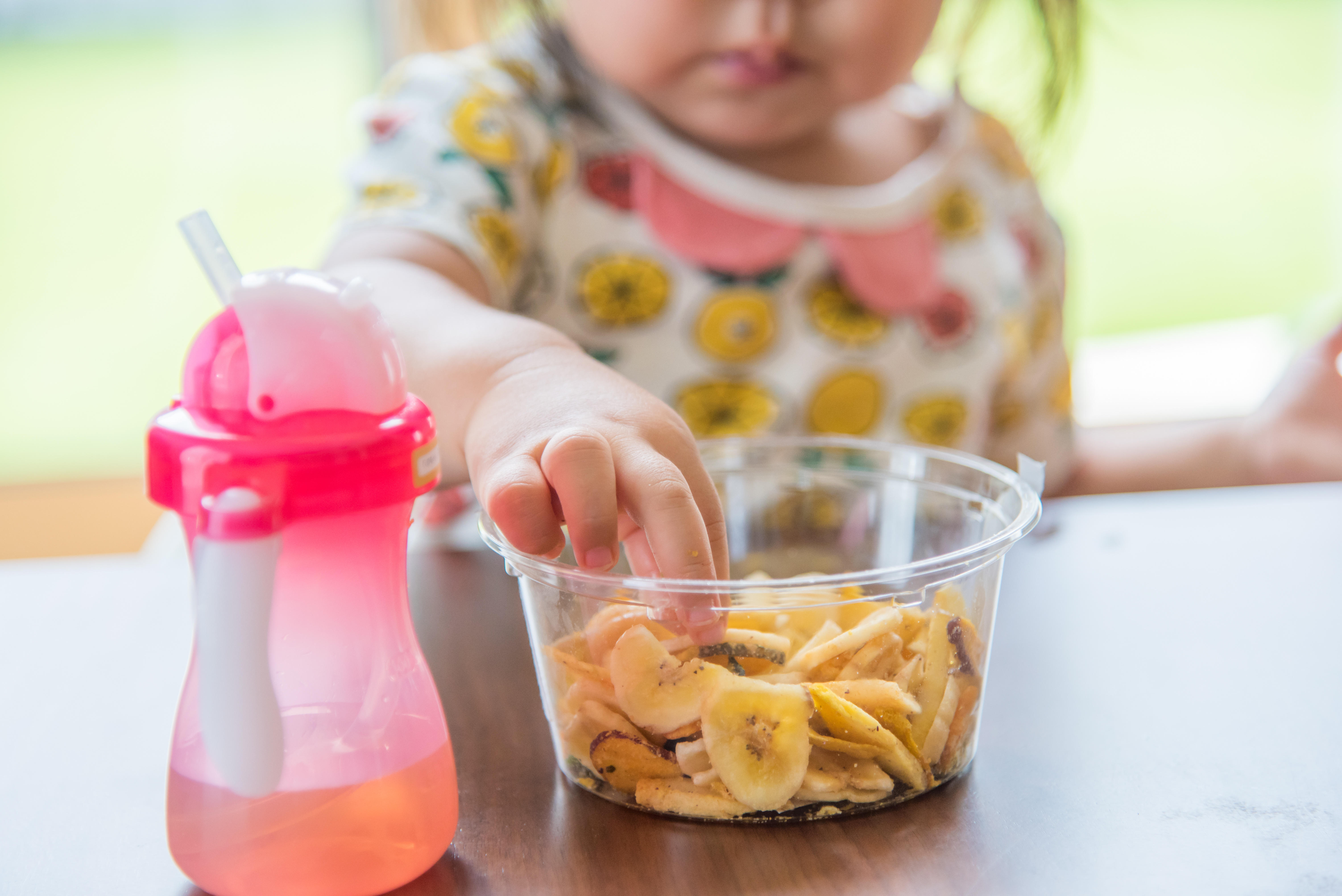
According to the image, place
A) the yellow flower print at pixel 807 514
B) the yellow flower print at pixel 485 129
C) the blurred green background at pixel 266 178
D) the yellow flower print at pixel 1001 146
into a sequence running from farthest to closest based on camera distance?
the blurred green background at pixel 266 178 → the yellow flower print at pixel 1001 146 → the yellow flower print at pixel 485 129 → the yellow flower print at pixel 807 514

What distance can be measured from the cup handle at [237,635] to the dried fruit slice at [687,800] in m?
0.11

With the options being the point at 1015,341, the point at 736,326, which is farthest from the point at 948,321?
the point at 736,326

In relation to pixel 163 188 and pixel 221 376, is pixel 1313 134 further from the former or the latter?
pixel 221 376

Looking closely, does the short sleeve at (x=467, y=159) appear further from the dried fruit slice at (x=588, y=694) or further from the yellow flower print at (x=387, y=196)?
the dried fruit slice at (x=588, y=694)

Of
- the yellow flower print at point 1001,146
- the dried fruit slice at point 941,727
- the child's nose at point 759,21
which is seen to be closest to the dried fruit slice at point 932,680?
the dried fruit slice at point 941,727

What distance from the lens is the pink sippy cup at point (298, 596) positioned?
284mm

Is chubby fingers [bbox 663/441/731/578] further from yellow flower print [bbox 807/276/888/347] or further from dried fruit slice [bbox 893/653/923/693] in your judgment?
yellow flower print [bbox 807/276/888/347]

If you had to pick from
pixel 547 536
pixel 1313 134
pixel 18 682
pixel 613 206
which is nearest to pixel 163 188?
pixel 613 206

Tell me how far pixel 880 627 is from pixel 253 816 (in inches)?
7.0

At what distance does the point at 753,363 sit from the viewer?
3.00ft

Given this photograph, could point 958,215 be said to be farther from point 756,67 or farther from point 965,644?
point 965,644

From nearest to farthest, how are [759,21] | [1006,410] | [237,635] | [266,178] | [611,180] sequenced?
[237,635], [759,21], [611,180], [1006,410], [266,178]

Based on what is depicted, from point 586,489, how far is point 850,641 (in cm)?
9

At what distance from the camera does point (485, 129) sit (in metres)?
0.83
